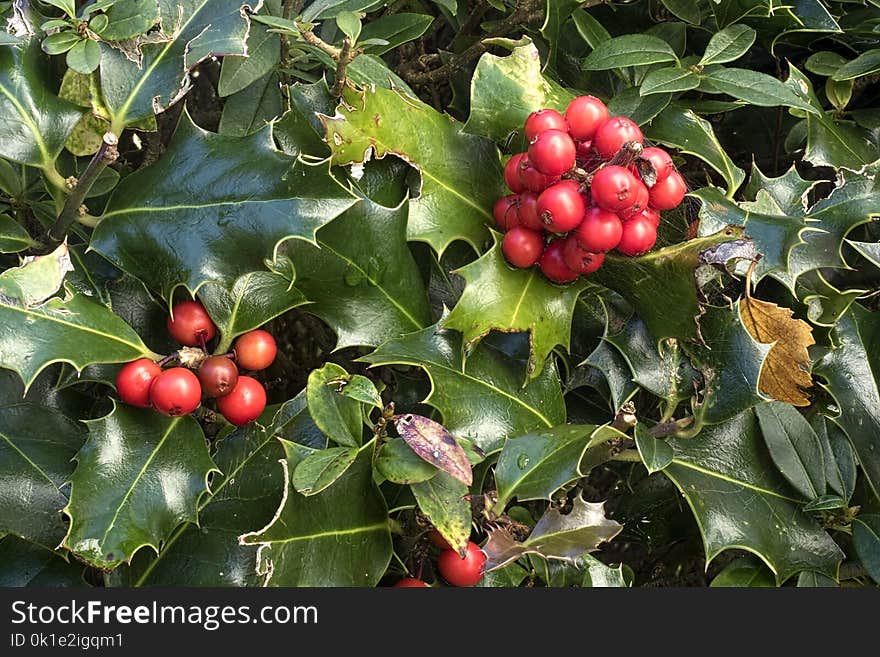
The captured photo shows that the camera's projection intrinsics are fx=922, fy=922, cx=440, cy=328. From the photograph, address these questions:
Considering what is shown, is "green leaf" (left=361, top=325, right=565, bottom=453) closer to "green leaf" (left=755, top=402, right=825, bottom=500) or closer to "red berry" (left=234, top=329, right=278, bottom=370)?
"red berry" (left=234, top=329, right=278, bottom=370)

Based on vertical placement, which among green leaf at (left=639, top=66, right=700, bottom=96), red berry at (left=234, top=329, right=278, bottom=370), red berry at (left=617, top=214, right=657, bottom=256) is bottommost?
red berry at (left=234, top=329, right=278, bottom=370)

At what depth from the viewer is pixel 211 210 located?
1071 mm

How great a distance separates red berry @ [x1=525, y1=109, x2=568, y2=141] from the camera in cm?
108

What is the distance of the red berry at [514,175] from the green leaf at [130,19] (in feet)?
1.49

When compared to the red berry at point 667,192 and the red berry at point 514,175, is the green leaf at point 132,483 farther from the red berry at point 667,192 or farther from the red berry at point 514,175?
the red berry at point 667,192

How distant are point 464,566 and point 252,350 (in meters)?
0.38

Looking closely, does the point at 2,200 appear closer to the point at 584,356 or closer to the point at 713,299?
the point at 584,356

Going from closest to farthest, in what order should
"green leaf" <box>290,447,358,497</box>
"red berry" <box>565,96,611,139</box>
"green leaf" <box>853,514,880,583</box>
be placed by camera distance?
1. "green leaf" <box>290,447,358,497</box>
2. "red berry" <box>565,96,611,139</box>
3. "green leaf" <box>853,514,880,583</box>

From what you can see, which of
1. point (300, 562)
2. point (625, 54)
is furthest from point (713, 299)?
point (300, 562)

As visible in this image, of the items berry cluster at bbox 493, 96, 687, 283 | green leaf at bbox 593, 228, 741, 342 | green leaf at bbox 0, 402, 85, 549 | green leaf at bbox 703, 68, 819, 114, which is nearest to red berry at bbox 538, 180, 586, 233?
berry cluster at bbox 493, 96, 687, 283

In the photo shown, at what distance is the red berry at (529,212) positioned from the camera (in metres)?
1.10

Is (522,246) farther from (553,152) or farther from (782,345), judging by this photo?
(782,345)

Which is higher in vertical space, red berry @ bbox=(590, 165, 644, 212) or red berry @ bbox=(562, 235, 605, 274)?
red berry @ bbox=(590, 165, 644, 212)

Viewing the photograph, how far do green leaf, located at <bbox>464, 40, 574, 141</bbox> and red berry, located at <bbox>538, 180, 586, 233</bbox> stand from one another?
15 centimetres
